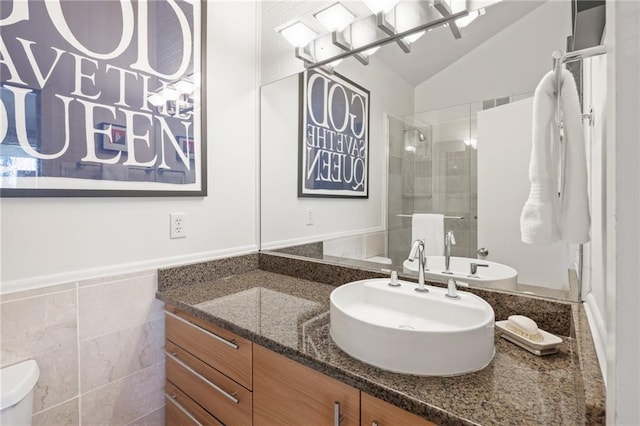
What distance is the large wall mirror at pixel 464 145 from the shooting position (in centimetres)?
103

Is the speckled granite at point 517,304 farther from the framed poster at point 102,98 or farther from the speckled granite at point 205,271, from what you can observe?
the framed poster at point 102,98

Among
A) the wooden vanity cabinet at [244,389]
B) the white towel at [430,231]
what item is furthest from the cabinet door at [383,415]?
the white towel at [430,231]

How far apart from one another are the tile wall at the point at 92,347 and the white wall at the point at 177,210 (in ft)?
0.23

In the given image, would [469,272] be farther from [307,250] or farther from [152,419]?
[152,419]

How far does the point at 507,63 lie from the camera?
109 cm

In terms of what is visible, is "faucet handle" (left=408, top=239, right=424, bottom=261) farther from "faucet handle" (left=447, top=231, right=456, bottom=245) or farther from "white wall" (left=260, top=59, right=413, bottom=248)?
"white wall" (left=260, top=59, right=413, bottom=248)

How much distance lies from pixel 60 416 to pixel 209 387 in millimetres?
505

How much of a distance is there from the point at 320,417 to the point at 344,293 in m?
0.38

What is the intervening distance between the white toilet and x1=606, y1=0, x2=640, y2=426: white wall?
1.31m

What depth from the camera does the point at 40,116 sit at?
3.27 ft

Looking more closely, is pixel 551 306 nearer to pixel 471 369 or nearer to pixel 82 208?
pixel 471 369

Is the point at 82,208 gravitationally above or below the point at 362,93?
below

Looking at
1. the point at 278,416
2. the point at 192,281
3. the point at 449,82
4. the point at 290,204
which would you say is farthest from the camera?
the point at 290,204

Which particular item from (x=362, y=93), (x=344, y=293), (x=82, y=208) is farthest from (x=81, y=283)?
(x=362, y=93)
